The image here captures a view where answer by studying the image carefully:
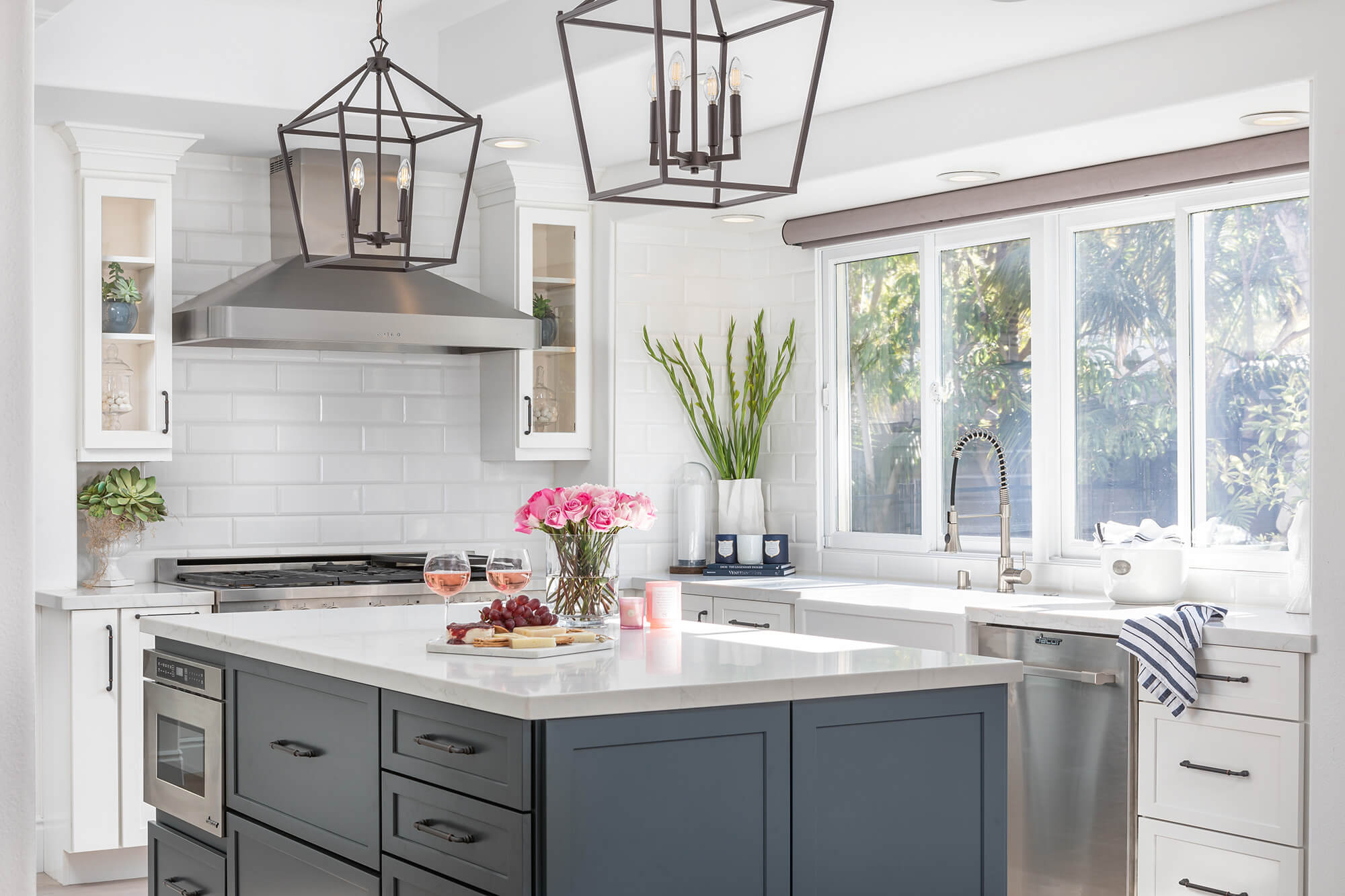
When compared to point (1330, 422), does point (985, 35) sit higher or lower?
higher

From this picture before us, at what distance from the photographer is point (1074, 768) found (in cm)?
393

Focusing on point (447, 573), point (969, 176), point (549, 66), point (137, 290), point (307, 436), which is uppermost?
Result: point (549, 66)

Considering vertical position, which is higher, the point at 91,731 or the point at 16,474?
the point at 16,474

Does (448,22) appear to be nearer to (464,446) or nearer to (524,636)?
(464,446)

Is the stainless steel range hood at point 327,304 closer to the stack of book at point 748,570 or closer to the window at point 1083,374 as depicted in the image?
the stack of book at point 748,570

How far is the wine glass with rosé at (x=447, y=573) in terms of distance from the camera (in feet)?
9.95

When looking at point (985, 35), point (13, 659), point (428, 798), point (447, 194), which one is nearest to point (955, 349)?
point (985, 35)

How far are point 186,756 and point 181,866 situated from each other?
0.28m

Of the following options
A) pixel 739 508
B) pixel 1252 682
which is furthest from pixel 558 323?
pixel 1252 682

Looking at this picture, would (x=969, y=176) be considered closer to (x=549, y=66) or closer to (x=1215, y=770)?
(x=549, y=66)

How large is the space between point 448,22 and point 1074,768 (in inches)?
121

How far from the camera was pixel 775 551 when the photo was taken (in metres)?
5.52

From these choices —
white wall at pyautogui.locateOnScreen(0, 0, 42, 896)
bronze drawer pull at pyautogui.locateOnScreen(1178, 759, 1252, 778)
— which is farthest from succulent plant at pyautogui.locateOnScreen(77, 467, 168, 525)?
white wall at pyautogui.locateOnScreen(0, 0, 42, 896)

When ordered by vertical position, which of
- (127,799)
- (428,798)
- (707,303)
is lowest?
(127,799)
